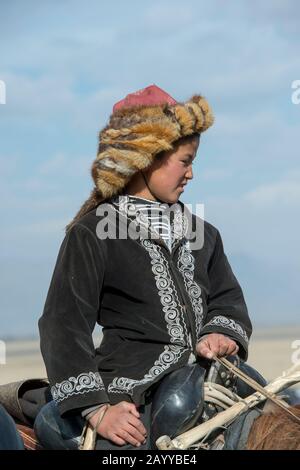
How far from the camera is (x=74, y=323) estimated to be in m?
4.24

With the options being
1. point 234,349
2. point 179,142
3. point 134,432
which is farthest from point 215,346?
point 179,142

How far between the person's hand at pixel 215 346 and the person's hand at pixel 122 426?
0.34m

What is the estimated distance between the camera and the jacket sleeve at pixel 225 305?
4.55 metres

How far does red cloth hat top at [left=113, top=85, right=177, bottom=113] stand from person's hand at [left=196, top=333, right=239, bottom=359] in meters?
0.93

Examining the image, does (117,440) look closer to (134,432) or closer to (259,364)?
(134,432)

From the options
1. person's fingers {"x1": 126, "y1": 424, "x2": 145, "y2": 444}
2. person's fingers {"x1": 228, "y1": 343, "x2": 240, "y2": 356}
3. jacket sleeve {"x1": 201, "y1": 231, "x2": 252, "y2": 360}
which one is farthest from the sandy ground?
person's fingers {"x1": 126, "y1": 424, "x2": 145, "y2": 444}

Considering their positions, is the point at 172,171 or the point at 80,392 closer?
the point at 80,392

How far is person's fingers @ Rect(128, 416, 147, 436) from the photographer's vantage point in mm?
4102

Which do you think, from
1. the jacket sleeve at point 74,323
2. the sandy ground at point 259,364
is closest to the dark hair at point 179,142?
the jacket sleeve at point 74,323

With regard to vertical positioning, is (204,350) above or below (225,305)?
below

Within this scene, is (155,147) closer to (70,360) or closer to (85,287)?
(85,287)

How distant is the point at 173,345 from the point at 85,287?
1.32 ft

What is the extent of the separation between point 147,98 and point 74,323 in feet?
3.09

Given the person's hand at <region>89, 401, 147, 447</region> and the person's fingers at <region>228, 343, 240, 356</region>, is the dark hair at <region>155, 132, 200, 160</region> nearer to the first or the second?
the person's fingers at <region>228, 343, 240, 356</region>
